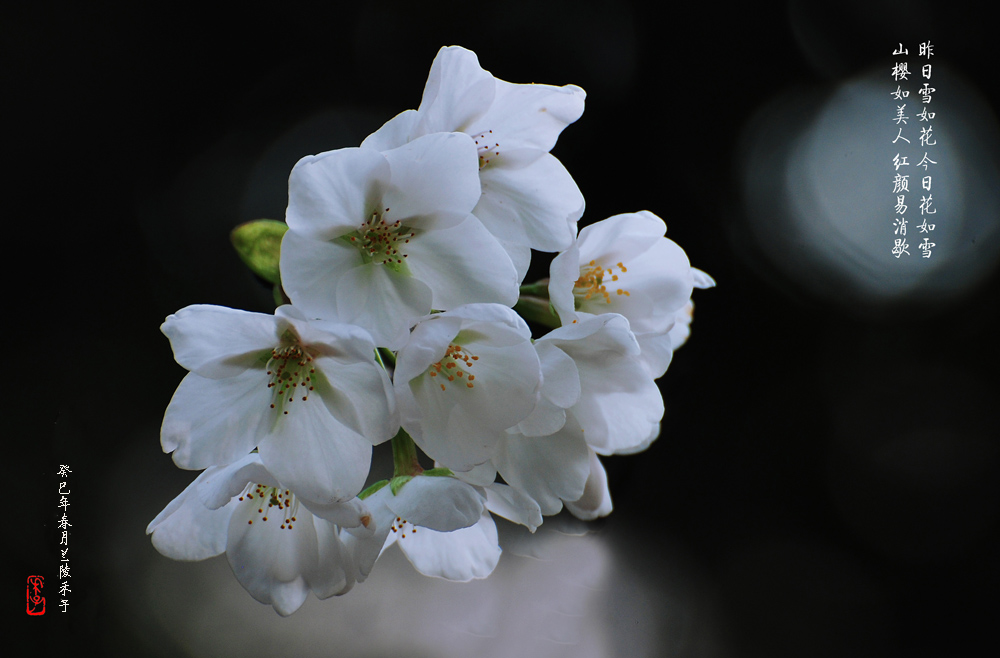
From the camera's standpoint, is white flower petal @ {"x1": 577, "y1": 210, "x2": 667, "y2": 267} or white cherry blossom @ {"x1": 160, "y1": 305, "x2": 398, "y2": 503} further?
white flower petal @ {"x1": 577, "y1": 210, "x2": 667, "y2": 267}

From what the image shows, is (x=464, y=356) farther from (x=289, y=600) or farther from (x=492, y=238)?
(x=289, y=600)

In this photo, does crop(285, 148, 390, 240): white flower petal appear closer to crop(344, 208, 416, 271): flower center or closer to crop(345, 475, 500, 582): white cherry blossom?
crop(344, 208, 416, 271): flower center

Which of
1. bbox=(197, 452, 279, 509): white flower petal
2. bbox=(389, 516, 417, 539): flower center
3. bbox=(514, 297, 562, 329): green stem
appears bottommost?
bbox=(389, 516, 417, 539): flower center

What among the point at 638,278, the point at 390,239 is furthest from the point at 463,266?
the point at 638,278

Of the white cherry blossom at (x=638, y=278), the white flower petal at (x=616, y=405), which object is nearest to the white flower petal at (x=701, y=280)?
the white cherry blossom at (x=638, y=278)

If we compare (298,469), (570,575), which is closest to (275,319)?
(298,469)

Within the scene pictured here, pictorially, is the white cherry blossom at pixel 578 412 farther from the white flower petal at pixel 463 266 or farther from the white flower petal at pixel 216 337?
the white flower petal at pixel 216 337

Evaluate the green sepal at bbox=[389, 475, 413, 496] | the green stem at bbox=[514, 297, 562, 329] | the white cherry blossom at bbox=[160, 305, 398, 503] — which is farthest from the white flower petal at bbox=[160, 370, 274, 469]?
the green stem at bbox=[514, 297, 562, 329]
